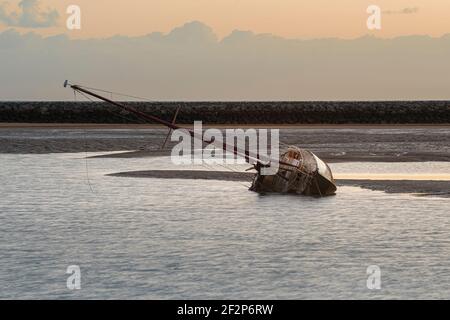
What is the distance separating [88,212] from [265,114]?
9082cm

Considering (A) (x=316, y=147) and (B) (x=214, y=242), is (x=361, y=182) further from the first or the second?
(A) (x=316, y=147)

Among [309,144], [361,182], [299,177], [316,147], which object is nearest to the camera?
[299,177]

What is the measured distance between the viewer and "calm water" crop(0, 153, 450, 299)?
21.4 metres

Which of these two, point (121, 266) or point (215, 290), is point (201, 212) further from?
point (215, 290)

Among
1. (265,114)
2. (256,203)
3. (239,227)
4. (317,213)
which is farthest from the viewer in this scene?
(265,114)

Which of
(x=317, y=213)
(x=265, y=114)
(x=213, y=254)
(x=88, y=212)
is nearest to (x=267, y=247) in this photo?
(x=213, y=254)

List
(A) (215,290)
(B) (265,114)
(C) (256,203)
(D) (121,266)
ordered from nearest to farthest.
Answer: (A) (215,290) → (D) (121,266) → (C) (256,203) → (B) (265,114)

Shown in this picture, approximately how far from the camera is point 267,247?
85.7 ft

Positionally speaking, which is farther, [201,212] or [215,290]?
[201,212]

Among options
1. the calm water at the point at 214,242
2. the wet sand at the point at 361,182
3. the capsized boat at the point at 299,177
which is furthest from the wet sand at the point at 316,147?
the calm water at the point at 214,242

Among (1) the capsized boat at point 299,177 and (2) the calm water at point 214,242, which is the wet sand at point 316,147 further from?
(2) the calm water at point 214,242

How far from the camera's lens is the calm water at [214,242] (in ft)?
70.3

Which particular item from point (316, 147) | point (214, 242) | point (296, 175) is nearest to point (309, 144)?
point (316, 147)

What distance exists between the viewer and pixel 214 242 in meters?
26.7
